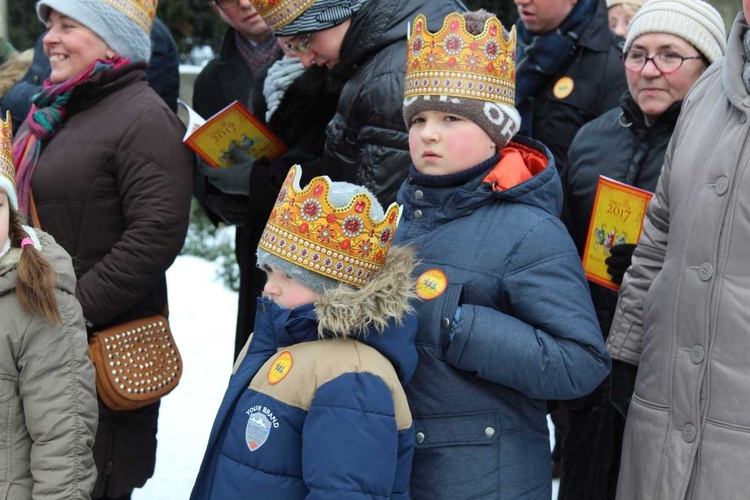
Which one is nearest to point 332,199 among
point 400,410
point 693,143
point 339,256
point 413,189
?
point 339,256

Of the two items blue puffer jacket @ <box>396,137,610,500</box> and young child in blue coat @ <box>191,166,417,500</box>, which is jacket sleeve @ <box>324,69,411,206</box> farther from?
young child in blue coat @ <box>191,166,417,500</box>

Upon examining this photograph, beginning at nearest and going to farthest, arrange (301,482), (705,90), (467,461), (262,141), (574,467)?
(301,482) → (467,461) → (705,90) → (574,467) → (262,141)

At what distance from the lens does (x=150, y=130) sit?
11.8ft

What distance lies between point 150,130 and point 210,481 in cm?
151

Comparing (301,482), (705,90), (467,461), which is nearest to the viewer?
(301,482)

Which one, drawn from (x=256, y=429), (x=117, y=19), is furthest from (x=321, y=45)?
(x=256, y=429)

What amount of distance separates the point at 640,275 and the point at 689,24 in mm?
857

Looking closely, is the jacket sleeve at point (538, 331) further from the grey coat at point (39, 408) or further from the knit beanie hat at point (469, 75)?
the grey coat at point (39, 408)

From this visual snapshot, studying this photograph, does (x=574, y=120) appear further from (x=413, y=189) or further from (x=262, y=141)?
(x=413, y=189)

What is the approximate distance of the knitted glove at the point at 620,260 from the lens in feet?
10.1

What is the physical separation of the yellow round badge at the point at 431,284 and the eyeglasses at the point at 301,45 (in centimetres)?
116

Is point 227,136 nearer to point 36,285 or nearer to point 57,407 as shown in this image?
point 36,285

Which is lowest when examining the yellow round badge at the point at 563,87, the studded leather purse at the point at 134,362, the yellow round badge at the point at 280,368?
the studded leather purse at the point at 134,362

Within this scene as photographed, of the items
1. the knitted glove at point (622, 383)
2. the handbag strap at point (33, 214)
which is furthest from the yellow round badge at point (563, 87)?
the handbag strap at point (33, 214)
